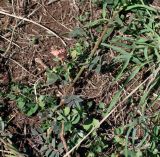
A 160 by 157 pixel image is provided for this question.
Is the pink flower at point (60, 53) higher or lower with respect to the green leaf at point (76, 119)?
higher

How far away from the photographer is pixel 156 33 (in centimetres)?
294

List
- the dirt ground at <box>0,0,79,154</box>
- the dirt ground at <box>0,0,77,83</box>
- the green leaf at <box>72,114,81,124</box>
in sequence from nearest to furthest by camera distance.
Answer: the green leaf at <box>72,114,81,124</box>, the dirt ground at <box>0,0,79,154</box>, the dirt ground at <box>0,0,77,83</box>

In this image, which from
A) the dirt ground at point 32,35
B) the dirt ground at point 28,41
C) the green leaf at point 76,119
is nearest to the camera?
the green leaf at point 76,119

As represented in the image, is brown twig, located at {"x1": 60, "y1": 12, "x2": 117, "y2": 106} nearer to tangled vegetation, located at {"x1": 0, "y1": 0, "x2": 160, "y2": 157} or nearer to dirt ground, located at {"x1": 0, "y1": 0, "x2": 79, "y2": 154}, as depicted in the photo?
tangled vegetation, located at {"x1": 0, "y1": 0, "x2": 160, "y2": 157}

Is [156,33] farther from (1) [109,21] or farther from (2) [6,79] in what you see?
(2) [6,79]

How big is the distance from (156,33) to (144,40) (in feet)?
0.30

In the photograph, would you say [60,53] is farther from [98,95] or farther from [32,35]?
[98,95]

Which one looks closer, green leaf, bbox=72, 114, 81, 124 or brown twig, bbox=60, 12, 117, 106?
green leaf, bbox=72, 114, 81, 124

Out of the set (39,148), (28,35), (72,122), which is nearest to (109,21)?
(28,35)

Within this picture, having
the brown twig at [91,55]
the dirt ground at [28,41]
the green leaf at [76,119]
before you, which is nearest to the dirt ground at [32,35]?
the dirt ground at [28,41]

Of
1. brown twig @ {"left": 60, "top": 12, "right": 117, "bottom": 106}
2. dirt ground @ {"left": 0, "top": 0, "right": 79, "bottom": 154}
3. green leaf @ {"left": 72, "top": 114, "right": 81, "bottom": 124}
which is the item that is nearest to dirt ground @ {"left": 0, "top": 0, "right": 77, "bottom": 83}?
dirt ground @ {"left": 0, "top": 0, "right": 79, "bottom": 154}

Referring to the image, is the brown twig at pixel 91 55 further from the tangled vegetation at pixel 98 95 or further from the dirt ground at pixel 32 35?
the dirt ground at pixel 32 35

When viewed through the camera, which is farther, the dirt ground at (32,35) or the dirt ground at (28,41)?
the dirt ground at (32,35)

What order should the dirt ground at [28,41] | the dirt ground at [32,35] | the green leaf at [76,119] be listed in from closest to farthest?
the green leaf at [76,119] → the dirt ground at [28,41] → the dirt ground at [32,35]
